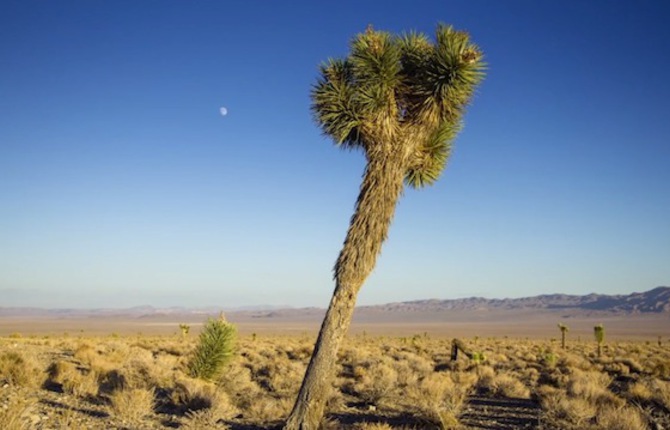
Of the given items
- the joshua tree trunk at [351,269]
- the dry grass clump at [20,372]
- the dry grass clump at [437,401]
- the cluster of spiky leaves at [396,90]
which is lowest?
the dry grass clump at [437,401]

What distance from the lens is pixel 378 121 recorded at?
9.85m

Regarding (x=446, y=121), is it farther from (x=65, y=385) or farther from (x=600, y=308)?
(x=600, y=308)

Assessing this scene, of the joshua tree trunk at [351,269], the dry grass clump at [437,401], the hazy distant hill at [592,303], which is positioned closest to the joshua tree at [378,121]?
the joshua tree trunk at [351,269]

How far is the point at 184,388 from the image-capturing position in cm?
1188

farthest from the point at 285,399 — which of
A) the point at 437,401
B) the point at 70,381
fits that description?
the point at 70,381

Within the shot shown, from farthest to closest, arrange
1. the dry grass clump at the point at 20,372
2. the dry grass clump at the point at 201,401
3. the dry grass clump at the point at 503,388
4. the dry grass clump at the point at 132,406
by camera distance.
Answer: the dry grass clump at the point at 503,388
the dry grass clump at the point at 20,372
the dry grass clump at the point at 201,401
the dry grass clump at the point at 132,406

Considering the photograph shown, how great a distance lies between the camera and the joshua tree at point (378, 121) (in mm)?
8664

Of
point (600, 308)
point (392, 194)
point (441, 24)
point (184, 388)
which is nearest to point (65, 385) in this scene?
point (184, 388)

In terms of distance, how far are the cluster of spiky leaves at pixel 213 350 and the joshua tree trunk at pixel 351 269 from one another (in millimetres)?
6431

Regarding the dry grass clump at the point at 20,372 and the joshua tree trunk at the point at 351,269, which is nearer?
the joshua tree trunk at the point at 351,269

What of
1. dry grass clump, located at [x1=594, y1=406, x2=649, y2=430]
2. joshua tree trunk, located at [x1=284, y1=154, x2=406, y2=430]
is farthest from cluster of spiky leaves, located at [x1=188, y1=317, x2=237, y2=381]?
dry grass clump, located at [x1=594, y1=406, x2=649, y2=430]

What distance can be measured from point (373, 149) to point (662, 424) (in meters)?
7.49

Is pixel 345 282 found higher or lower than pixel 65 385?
higher

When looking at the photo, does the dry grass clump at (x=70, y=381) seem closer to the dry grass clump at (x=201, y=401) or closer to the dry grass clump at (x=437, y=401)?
the dry grass clump at (x=201, y=401)
